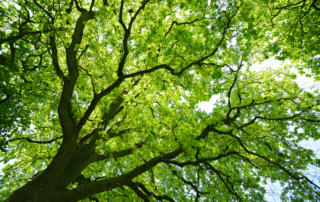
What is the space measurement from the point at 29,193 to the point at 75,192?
139 centimetres

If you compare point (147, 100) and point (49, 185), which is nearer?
point (49, 185)

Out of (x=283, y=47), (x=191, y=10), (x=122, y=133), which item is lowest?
(x=122, y=133)

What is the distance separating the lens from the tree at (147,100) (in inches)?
259

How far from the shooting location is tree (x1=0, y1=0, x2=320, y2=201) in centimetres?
657

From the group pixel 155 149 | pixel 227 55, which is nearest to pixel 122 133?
pixel 155 149

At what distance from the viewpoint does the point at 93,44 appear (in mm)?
6414

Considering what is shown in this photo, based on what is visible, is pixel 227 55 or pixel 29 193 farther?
pixel 227 55

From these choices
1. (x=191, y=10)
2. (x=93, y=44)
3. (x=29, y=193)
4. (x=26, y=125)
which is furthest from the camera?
(x=191, y=10)

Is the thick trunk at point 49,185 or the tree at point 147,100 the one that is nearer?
the thick trunk at point 49,185

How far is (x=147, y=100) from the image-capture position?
8.31 meters

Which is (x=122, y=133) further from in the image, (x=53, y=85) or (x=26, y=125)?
(x=53, y=85)

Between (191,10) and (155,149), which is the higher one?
(191,10)

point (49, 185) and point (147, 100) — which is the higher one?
point (147, 100)

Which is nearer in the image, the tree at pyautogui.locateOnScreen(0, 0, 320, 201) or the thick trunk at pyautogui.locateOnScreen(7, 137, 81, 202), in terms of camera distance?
the thick trunk at pyautogui.locateOnScreen(7, 137, 81, 202)
